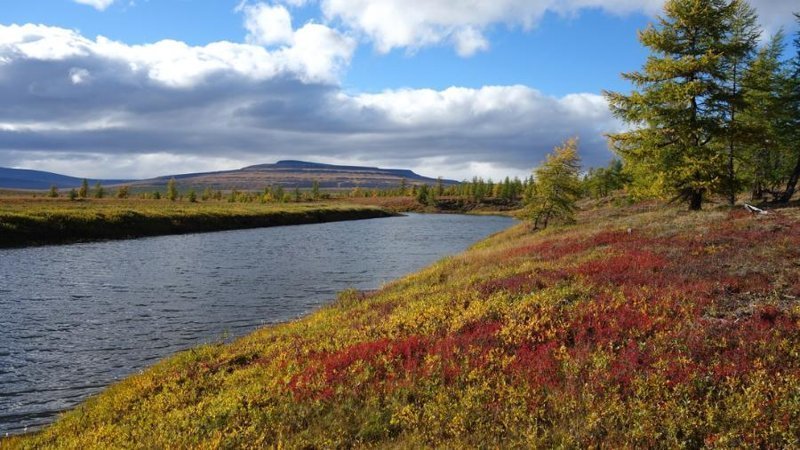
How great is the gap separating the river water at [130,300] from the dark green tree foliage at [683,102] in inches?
721

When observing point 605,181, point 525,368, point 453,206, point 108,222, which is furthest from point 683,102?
point 453,206

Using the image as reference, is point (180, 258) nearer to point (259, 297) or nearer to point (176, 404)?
point (259, 297)

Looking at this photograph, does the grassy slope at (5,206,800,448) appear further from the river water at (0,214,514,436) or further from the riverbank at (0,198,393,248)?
the riverbank at (0,198,393,248)

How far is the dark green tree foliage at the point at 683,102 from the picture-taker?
30.2 m

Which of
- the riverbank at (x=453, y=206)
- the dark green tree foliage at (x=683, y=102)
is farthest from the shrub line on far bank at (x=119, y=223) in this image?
the riverbank at (x=453, y=206)

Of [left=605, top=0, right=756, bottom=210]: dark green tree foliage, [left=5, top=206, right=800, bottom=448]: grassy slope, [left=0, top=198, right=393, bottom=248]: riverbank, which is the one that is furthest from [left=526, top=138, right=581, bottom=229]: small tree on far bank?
[left=0, top=198, right=393, bottom=248]: riverbank

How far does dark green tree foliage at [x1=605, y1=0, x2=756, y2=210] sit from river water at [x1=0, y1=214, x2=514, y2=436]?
18312mm

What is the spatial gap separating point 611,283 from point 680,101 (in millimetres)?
21494

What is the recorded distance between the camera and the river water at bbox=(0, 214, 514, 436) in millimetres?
14305

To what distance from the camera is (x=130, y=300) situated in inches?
960

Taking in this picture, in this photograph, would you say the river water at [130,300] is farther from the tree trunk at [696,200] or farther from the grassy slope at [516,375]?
the tree trunk at [696,200]

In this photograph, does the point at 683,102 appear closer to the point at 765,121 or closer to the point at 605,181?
the point at 765,121

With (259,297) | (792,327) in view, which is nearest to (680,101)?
(792,327)

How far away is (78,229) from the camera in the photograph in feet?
178
